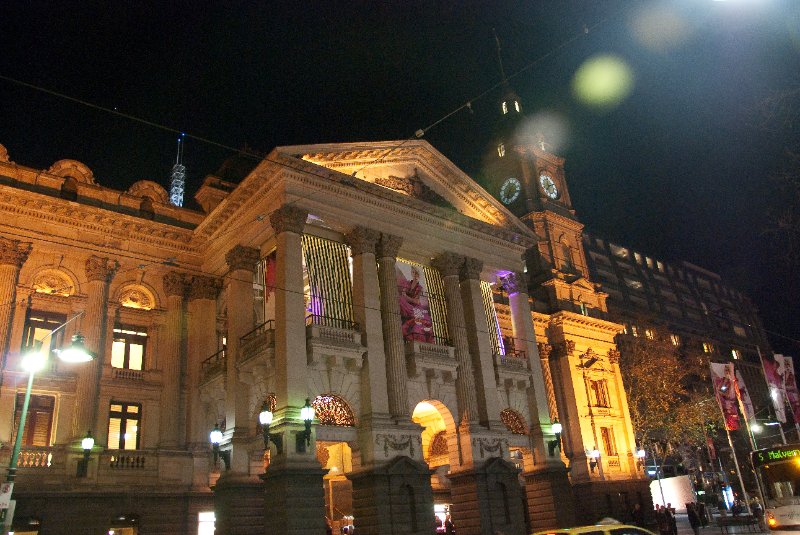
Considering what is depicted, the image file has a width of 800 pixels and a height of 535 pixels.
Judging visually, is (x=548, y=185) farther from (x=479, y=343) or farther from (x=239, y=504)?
(x=239, y=504)

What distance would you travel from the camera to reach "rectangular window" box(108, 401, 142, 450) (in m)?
26.9

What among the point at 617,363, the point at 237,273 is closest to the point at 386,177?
the point at 237,273

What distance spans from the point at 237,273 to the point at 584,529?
62.0ft

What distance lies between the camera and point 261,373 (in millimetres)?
25859

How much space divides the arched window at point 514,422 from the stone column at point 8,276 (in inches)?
848

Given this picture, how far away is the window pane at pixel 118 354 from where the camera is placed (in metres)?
28.1

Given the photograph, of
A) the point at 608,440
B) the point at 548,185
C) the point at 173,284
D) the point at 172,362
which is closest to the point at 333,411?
the point at 172,362

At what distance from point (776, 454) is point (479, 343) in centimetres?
1255

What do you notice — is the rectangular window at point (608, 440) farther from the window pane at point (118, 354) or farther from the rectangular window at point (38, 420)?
the rectangular window at point (38, 420)

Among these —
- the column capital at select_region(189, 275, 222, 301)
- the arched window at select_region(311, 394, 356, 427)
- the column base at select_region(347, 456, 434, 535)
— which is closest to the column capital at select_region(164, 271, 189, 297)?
the column capital at select_region(189, 275, 222, 301)

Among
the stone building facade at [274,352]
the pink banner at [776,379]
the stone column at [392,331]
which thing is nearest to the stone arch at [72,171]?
the stone building facade at [274,352]

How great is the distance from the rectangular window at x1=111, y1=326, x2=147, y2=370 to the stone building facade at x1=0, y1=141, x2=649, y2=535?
0.27 feet

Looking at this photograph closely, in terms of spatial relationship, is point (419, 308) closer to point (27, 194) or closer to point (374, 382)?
point (374, 382)

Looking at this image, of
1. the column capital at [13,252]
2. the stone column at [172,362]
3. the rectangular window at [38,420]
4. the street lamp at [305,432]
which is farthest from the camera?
the stone column at [172,362]
